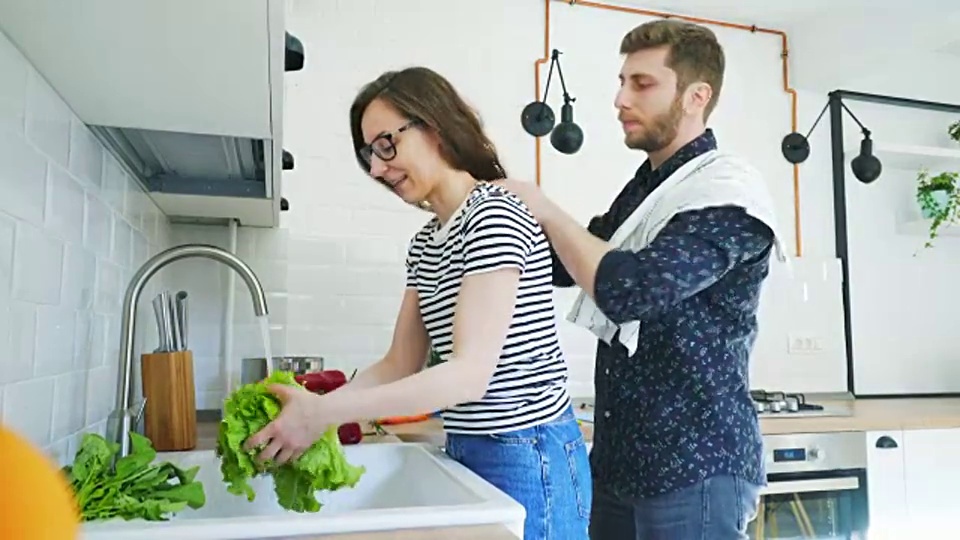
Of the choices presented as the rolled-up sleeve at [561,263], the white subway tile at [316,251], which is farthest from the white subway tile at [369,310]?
the rolled-up sleeve at [561,263]

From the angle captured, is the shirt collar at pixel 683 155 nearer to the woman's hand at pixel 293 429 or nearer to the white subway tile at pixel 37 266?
the woman's hand at pixel 293 429

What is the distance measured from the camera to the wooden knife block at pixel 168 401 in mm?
1373

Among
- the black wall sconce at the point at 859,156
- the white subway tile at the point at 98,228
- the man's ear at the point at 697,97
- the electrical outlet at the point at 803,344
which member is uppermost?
the black wall sconce at the point at 859,156

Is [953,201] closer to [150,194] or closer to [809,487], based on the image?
[809,487]

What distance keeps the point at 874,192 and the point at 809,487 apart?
1.33 m

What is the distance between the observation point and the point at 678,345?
1122mm

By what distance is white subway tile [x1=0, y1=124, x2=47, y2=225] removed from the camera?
77 cm

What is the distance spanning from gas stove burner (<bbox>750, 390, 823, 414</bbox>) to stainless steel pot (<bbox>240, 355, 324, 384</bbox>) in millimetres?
1187

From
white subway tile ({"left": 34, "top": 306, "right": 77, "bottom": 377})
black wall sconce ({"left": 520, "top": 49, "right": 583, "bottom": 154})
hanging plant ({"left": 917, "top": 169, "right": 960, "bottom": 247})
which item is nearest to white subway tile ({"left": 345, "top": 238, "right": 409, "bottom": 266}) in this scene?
black wall sconce ({"left": 520, "top": 49, "right": 583, "bottom": 154})

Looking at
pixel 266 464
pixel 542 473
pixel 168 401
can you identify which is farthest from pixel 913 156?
pixel 266 464

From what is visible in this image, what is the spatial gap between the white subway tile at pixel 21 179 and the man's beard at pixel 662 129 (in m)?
0.86

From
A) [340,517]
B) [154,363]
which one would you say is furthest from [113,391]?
[340,517]

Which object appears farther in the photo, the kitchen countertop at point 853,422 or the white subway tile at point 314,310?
the white subway tile at point 314,310

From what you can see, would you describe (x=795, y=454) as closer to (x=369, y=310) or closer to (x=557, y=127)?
(x=557, y=127)
